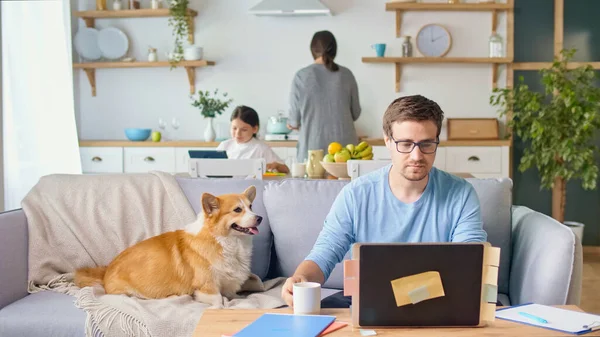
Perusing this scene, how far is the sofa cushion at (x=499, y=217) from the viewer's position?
8.29 feet

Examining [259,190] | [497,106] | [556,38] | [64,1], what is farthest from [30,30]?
[556,38]

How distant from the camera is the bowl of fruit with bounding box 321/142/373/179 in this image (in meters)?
3.25

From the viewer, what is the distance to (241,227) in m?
2.51

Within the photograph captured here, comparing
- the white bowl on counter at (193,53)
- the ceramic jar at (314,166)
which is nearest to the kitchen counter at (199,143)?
the white bowl on counter at (193,53)

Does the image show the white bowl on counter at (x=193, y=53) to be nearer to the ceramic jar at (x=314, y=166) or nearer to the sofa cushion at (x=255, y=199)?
the ceramic jar at (x=314, y=166)

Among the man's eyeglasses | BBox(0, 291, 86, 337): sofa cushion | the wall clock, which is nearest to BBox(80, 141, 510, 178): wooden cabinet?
the wall clock

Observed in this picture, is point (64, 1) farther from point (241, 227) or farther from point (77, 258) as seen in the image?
point (241, 227)

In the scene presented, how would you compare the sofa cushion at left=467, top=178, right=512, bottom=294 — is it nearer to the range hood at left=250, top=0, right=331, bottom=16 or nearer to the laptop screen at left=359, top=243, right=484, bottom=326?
the laptop screen at left=359, top=243, right=484, bottom=326

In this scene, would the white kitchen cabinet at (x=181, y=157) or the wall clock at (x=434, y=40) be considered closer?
the white kitchen cabinet at (x=181, y=157)

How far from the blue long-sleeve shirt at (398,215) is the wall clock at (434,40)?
3941 millimetres

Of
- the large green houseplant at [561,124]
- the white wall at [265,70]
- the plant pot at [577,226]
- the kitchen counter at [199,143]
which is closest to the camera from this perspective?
the large green houseplant at [561,124]

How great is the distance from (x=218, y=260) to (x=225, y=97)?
141 inches

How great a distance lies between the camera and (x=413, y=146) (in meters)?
1.84

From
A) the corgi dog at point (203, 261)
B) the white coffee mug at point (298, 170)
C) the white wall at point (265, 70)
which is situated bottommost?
the corgi dog at point (203, 261)
